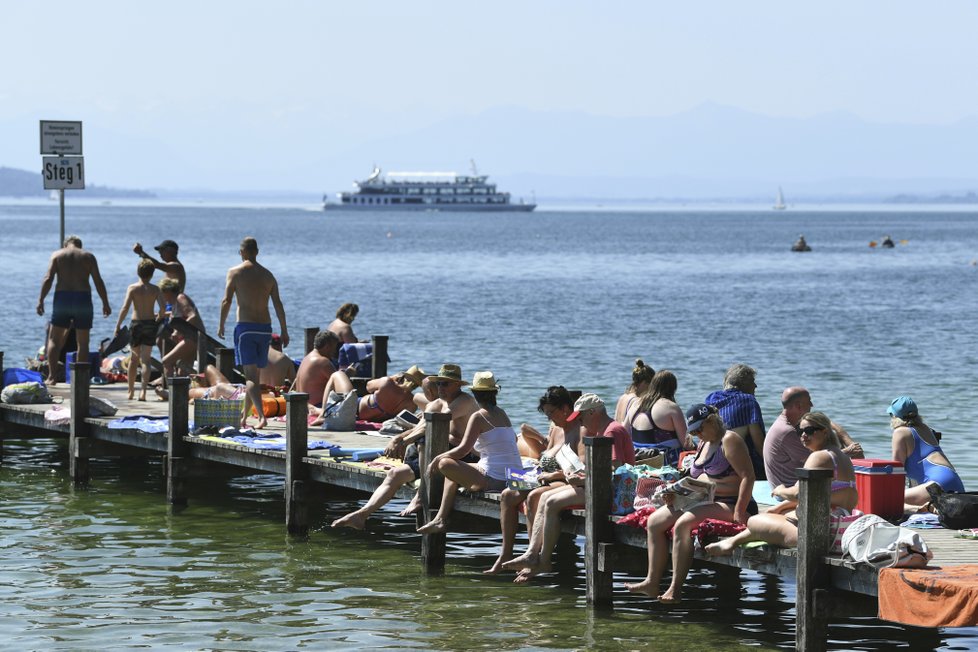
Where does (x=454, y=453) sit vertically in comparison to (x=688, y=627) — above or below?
above

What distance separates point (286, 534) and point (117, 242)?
10531 centimetres

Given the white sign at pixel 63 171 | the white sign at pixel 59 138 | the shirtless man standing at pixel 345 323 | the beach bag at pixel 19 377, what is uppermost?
the white sign at pixel 59 138

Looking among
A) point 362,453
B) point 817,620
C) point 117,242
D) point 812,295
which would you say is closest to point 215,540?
point 362,453

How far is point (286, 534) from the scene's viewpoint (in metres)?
14.3

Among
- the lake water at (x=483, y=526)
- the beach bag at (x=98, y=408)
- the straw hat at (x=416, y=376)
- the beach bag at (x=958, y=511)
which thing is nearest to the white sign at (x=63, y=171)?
the lake water at (x=483, y=526)

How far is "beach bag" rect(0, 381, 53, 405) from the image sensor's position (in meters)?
17.3

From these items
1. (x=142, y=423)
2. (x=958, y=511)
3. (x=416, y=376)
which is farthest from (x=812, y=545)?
(x=142, y=423)

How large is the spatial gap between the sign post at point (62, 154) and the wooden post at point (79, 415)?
149 inches

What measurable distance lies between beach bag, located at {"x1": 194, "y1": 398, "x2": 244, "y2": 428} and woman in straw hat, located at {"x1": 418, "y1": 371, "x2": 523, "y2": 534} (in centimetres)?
357

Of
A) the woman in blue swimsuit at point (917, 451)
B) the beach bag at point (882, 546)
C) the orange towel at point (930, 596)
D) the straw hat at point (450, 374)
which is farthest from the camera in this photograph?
the straw hat at point (450, 374)

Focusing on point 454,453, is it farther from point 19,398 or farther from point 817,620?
point 19,398

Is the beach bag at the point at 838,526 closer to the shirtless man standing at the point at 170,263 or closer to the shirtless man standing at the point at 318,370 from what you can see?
the shirtless man standing at the point at 318,370

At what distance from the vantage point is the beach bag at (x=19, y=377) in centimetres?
1792

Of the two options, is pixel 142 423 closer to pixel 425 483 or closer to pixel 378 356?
pixel 378 356
